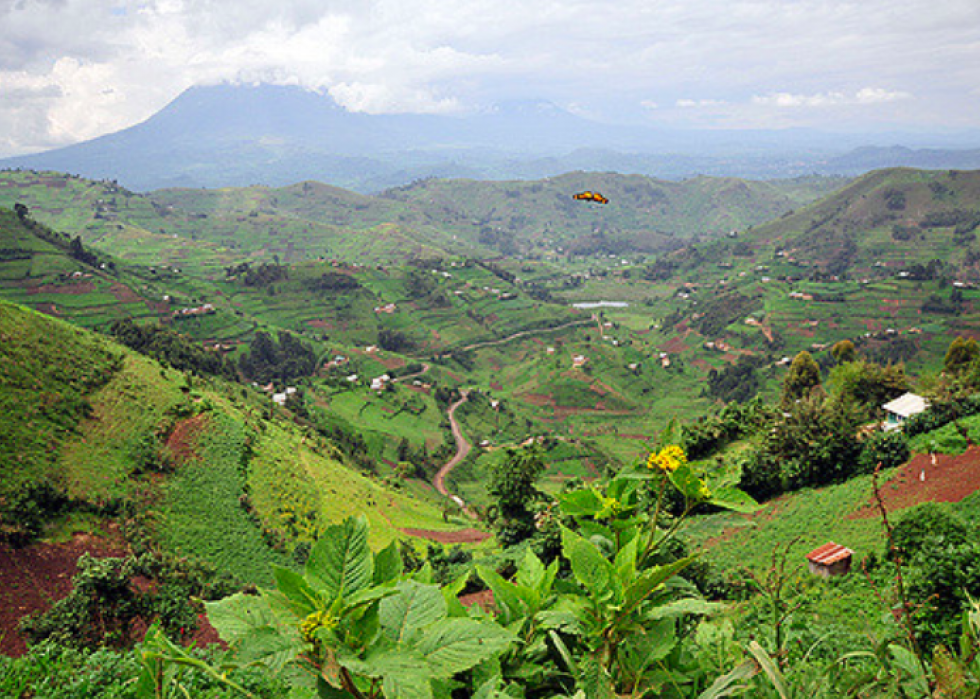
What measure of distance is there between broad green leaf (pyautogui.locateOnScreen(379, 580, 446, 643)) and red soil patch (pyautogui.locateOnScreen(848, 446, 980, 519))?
1760 centimetres

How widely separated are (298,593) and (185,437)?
125 feet

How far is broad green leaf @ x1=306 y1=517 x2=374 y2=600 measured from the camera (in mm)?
1346

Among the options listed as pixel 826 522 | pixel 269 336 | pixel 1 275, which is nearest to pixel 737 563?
pixel 826 522

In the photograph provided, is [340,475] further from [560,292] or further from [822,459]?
[560,292]

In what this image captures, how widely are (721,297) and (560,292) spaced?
5638 cm

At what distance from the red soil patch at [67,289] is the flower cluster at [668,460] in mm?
101023

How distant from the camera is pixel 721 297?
425ft

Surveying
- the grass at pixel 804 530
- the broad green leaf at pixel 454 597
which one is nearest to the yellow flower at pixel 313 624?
the broad green leaf at pixel 454 597

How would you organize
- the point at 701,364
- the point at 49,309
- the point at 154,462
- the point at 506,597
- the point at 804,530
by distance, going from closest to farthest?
the point at 506,597
the point at 804,530
the point at 154,462
the point at 49,309
the point at 701,364

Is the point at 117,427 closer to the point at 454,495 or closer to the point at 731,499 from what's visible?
the point at 454,495

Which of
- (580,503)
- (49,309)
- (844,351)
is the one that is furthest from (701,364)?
(49,309)

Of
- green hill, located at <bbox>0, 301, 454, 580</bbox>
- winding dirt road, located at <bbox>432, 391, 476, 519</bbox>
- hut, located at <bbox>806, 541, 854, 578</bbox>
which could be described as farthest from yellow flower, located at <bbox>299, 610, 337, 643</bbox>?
winding dirt road, located at <bbox>432, 391, 476, 519</bbox>

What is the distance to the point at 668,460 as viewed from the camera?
6.27 feet

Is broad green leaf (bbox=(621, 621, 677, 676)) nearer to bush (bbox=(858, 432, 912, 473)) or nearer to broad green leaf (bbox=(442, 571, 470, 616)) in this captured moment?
broad green leaf (bbox=(442, 571, 470, 616))
